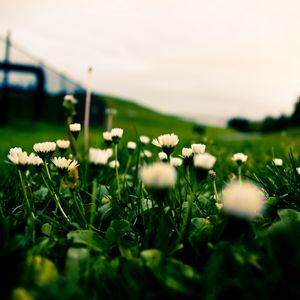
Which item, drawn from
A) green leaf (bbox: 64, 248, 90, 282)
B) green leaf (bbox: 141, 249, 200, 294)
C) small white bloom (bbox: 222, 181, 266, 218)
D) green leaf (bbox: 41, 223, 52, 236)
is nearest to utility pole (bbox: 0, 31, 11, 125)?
green leaf (bbox: 41, 223, 52, 236)

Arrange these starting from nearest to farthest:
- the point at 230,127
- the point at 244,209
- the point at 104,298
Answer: the point at 244,209, the point at 104,298, the point at 230,127

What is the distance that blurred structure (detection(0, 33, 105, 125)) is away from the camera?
27.0 feet

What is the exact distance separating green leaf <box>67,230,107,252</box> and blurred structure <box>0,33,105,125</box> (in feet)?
25.8

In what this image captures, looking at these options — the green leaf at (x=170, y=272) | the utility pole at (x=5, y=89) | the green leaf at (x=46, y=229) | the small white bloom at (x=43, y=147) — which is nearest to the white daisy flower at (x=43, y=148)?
the small white bloom at (x=43, y=147)

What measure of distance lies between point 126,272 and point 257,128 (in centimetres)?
4502

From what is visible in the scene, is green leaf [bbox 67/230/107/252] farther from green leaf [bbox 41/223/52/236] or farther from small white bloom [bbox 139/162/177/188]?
small white bloom [bbox 139/162/177/188]

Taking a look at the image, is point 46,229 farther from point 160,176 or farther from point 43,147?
point 160,176

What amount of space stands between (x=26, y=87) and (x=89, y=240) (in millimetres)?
9273

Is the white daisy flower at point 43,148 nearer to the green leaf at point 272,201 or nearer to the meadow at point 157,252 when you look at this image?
the meadow at point 157,252

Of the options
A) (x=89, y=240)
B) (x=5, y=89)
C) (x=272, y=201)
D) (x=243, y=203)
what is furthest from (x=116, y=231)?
(x=5, y=89)

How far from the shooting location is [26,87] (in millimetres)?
9492

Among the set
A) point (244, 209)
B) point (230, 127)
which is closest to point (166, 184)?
point (244, 209)

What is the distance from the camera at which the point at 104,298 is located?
0.82 meters

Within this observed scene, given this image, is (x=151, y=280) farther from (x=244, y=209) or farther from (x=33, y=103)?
(x=33, y=103)
